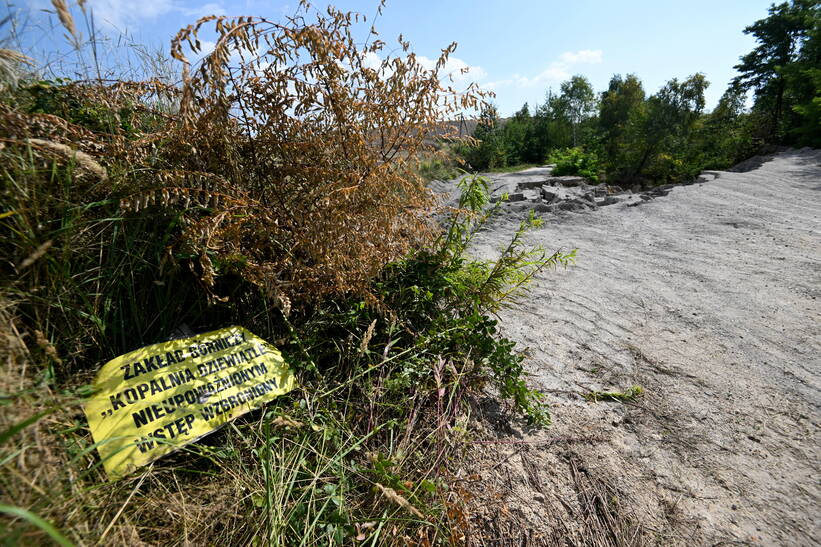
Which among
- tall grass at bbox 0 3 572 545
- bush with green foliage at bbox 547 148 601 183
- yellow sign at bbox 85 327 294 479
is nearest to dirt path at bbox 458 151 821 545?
tall grass at bbox 0 3 572 545

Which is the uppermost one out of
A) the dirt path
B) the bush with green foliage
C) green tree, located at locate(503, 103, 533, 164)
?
green tree, located at locate(503, 103, 533, 164)

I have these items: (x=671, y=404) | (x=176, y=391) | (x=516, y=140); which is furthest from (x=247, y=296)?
(x=516, y=140)

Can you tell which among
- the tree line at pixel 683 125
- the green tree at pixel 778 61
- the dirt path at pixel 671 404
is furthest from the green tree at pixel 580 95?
the dirt path at pixel 671 404

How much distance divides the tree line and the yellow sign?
1692 millimetres

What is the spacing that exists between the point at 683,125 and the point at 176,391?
11.9 m

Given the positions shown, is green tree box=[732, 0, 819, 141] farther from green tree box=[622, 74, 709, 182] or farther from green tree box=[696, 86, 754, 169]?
green tree box=[622, 74, 709, 182]

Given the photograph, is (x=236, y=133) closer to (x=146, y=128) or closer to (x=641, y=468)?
(x=146, y=128)

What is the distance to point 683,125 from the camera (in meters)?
9.59

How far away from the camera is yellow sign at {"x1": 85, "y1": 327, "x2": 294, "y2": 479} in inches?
49.0

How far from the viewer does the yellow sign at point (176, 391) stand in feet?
4.08

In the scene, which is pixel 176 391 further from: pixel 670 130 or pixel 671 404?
pixel 670 130

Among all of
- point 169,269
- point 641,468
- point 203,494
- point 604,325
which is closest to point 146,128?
point 169,269

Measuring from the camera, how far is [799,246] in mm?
4238

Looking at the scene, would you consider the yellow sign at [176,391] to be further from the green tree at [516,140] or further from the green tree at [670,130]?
the green tree at [516,140]
